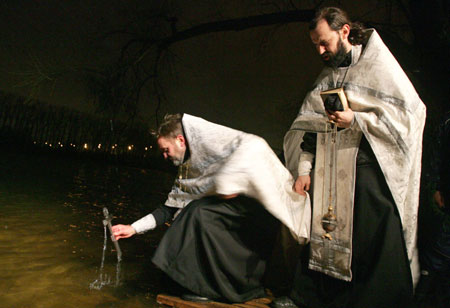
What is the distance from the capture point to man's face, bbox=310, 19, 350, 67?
254cm

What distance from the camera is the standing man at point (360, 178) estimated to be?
2.36 metres

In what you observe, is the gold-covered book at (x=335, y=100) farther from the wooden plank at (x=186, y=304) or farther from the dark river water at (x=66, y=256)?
the dark river water at (x=66, y=256)

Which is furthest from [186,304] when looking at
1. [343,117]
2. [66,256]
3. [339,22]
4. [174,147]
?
[339,22]

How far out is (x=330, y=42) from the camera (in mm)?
2562

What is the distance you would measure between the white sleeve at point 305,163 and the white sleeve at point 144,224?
4.10ft

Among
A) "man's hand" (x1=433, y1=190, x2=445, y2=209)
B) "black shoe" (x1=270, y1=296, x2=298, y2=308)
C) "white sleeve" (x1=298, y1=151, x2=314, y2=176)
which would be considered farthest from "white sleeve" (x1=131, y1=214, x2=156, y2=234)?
"man's hand" (x1=433, y1=190, x2=445, y2=209)

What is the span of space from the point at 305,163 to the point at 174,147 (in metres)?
1.04

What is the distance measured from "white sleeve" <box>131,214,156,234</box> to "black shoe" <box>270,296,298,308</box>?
3.61 feet

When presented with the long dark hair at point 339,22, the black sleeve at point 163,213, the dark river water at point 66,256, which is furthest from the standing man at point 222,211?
the long dark hair at point 339,22

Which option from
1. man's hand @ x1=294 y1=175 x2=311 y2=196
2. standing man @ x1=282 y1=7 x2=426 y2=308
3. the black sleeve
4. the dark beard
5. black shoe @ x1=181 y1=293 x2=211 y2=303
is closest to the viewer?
standing man @ x1=282 y1=7 x2=426 y2=308

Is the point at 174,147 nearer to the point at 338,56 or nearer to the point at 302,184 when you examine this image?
the point at 302,184

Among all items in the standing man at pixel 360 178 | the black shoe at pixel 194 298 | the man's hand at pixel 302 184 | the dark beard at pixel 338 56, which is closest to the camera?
the standing man at pixel 360 178

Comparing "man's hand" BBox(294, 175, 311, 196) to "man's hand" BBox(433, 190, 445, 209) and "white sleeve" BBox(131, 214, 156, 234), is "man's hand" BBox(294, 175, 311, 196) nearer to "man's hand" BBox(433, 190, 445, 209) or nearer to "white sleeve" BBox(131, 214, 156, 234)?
"man's hand" BBox(433, 190, 445, 209)

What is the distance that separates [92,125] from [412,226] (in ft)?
58.6
